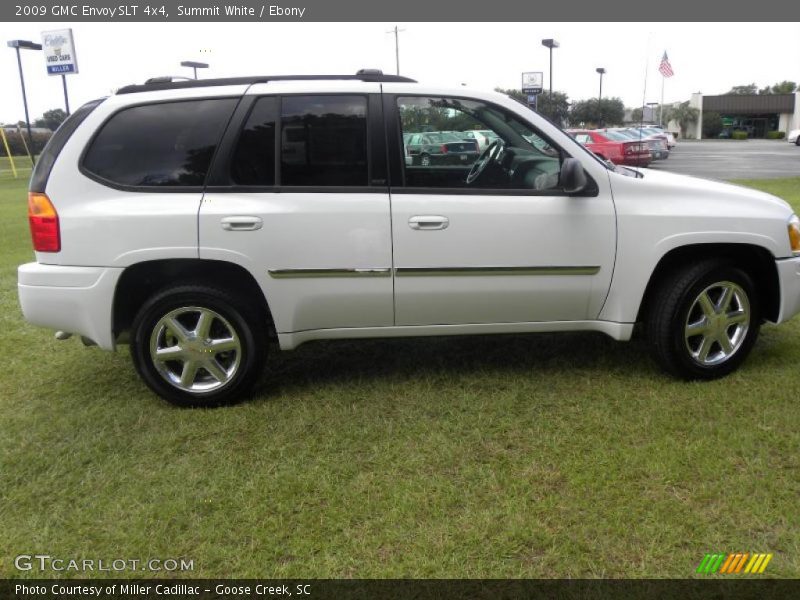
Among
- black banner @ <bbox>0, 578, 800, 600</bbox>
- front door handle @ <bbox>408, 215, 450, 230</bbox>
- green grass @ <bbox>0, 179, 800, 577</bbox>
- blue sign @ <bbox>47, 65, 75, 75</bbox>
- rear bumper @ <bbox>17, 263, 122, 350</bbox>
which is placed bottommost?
black banner @ <bbox>0, 578, 800, 600</bbox>

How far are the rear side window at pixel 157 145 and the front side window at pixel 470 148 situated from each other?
1.04 metres

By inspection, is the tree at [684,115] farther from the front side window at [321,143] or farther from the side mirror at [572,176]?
the front side window at [321,143]

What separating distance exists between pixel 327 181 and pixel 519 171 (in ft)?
3.57

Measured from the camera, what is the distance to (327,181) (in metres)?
3.65

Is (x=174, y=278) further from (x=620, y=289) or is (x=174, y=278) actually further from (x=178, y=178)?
(x=620, y=289)

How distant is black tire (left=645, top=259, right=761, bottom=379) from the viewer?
3.88m

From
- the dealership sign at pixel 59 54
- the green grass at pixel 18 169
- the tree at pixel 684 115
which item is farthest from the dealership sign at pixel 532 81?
the tree at pixel 684 115

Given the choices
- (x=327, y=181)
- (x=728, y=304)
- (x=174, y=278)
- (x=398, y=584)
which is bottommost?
(x=398, y=584)

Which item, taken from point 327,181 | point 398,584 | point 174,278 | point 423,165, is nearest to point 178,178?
point 174,278

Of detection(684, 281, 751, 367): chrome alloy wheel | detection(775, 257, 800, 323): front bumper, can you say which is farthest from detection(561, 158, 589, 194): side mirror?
detection(775, 257, 800, 323): front bumper

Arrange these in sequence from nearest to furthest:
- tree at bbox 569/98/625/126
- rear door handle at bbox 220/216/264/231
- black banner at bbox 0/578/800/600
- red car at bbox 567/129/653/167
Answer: black banner at bbox 0/578/800/600 < rear door handle at bbox 220/216/264/231 < red car at bbox 567/129/653/167 < tree at bbox 569/98/625/126

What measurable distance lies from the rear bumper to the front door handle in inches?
63.1

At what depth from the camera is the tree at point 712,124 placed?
67.0 metres

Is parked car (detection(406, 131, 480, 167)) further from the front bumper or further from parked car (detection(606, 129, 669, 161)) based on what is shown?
parked car (detection(606, 129, 669, 161))
